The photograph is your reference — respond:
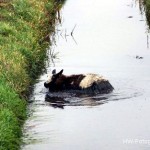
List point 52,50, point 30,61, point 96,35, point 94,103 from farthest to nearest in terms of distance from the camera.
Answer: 1. point 96,35
2. point 52,50
3. point 30,61
4. point 94,103

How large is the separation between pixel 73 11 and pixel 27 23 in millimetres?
5996

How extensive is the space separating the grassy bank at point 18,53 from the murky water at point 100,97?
34cm

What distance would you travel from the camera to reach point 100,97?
45.6 ft

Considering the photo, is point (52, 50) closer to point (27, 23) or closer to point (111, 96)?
point (27, 23)

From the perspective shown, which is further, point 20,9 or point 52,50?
point 20,9

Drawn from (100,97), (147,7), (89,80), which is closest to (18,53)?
(89,80)

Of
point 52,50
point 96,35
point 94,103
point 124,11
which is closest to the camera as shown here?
point 94,103

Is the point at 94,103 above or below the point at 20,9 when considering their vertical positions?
below

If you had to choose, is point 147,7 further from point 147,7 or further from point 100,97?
point 100,97

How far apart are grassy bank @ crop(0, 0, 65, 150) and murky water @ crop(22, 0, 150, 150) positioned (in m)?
0.34

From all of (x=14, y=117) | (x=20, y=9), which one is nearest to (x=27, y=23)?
(x=20, y=9)

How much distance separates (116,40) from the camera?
19.9 m

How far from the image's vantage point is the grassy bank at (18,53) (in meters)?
11.9

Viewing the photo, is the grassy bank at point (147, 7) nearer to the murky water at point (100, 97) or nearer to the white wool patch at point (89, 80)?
the murky water at point (100, 97)
